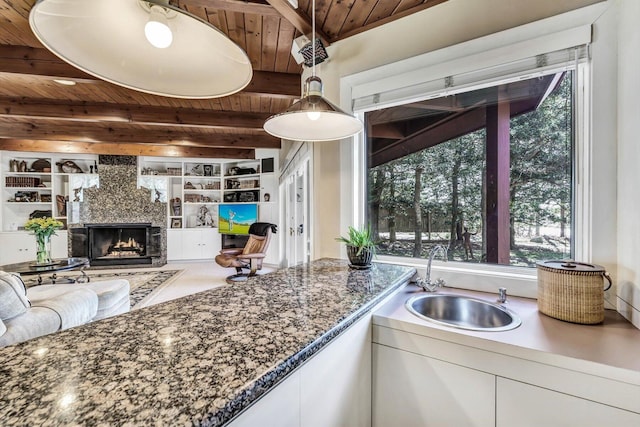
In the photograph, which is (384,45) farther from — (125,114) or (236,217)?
(236,217)

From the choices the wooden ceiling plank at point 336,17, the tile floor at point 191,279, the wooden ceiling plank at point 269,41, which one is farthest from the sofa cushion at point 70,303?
the wooden ceiling plank at point 336,17

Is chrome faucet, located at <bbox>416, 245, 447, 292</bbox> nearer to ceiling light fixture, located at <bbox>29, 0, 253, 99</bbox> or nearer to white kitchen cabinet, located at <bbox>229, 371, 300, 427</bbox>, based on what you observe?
white kitchen cabinet, located at <bbox>229, 371, 300, 427</bbox>

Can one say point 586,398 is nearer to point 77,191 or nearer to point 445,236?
point 445,236

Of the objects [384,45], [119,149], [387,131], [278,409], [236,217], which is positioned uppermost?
[119,149]

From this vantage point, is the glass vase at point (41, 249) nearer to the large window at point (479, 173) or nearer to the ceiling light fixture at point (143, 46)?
the ceiling light fixture at point (143, 46)

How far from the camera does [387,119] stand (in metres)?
2.09

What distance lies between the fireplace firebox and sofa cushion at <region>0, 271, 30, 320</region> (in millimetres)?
4801

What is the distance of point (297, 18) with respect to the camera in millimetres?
1812

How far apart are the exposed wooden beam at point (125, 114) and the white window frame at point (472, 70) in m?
2.31

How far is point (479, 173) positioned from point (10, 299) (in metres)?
2.98

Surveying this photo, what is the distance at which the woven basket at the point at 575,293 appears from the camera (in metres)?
1.16

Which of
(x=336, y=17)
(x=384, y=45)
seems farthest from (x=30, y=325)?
(x=384, y=45)

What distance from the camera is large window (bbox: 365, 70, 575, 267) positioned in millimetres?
1540

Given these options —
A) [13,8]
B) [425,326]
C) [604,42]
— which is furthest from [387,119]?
[13,8]
